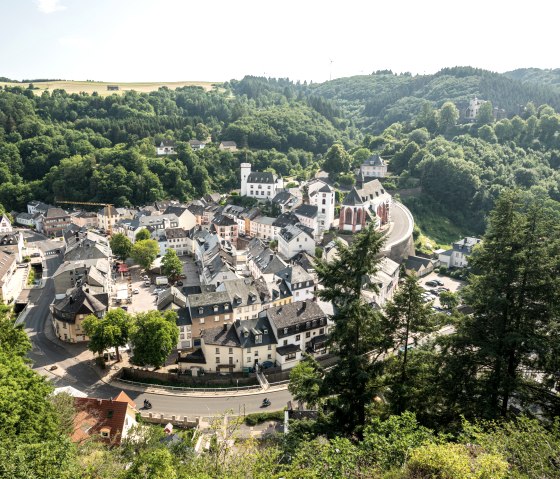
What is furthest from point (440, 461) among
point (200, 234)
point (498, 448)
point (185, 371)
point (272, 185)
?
point (272, 185)

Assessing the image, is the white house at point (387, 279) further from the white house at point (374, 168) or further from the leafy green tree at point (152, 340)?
the white house at point (374, 168)

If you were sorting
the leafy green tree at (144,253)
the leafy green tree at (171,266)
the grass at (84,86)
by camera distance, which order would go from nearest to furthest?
the leafy green tree at (171,266), the leafy green tree at (144,253), the grass at (84,86)

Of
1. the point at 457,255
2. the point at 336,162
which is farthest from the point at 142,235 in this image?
the point at 457,255

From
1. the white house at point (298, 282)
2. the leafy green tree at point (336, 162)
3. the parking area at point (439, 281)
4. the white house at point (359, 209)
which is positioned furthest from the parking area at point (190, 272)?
the leafy green tree at point (336, 162)

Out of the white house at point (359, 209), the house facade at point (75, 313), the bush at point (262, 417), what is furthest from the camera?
the white house at point (359, 209)

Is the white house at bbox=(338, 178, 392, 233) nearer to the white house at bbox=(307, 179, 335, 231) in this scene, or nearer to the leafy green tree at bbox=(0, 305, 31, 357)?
the white house at bbox=(307, 179, 335, 231)

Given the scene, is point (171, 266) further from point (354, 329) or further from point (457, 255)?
point (354, 329)
